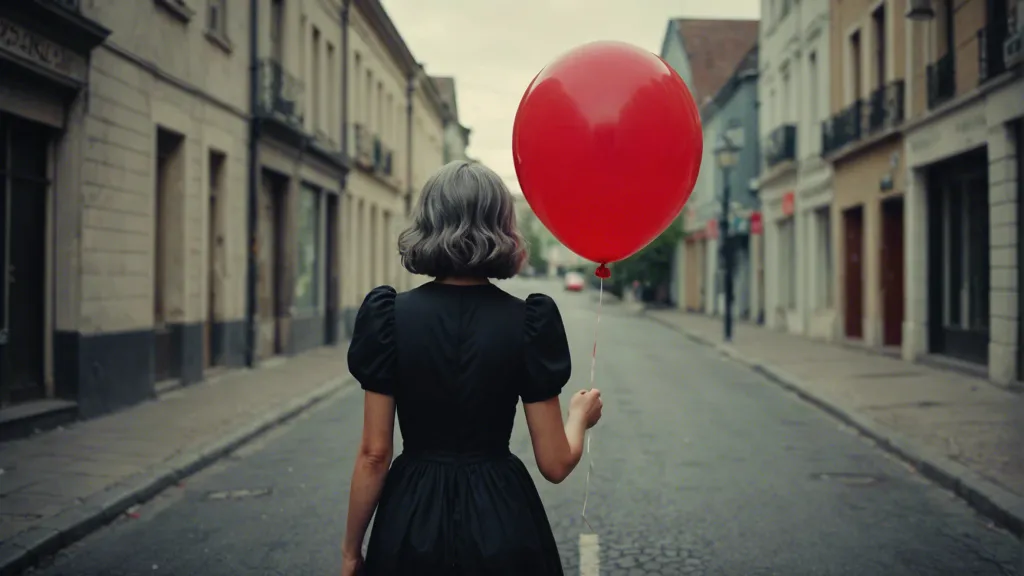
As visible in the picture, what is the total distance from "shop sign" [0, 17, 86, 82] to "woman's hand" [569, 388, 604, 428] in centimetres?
781

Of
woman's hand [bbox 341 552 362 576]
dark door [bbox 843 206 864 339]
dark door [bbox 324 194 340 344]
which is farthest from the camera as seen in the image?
dark door [bbox 324 194 340 344]

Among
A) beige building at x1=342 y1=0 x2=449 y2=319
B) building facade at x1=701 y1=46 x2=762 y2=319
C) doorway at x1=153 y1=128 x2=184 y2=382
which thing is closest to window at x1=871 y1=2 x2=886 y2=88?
beige building at x1=342 y1=0 x2=449 y2=319

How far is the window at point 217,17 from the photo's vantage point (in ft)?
46.6

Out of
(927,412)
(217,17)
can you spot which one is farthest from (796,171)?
(217,17)

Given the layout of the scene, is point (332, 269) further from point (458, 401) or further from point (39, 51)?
point (458, 401)

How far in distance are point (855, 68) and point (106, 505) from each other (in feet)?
62.3

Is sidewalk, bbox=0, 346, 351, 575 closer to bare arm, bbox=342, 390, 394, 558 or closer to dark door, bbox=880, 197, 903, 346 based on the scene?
bare arm, bbox=342, 390, 394, 558

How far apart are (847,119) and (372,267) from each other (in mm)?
14929

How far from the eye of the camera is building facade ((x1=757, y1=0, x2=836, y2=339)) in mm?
23453

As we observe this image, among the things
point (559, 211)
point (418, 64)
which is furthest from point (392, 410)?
point (418, 64)

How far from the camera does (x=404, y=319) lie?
2.43 m

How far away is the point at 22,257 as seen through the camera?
31.1ft

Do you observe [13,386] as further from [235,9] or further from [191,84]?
[235,9]

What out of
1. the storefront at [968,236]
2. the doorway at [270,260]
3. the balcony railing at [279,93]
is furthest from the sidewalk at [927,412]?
the balcony railing at [279,93]
